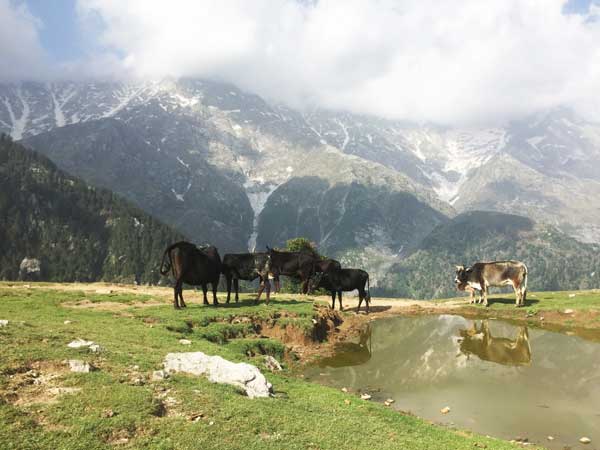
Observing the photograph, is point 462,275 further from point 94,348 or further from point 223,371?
point 94,348

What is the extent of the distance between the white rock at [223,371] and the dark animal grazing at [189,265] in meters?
12.5

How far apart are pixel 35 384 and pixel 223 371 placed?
548 centimetres

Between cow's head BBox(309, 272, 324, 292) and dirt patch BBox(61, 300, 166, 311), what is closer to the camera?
dirt patch BBox(61, 300, 166, 311)

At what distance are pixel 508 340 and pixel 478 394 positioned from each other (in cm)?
1166

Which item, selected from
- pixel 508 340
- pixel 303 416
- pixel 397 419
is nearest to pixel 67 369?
pixel 303 416

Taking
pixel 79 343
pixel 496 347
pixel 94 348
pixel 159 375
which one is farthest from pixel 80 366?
pixel 496 347

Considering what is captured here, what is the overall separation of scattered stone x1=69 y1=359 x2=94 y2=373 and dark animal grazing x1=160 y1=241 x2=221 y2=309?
553 inches

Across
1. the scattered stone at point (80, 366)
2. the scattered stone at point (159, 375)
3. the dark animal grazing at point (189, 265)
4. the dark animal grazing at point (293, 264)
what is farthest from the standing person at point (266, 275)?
the scattered stone at point (80, 366)

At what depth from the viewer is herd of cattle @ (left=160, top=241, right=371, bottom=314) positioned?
2798 centimetres

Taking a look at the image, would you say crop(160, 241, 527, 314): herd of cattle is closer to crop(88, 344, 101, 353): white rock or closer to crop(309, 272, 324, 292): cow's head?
crop(309, 272, 324, 292): cow's head

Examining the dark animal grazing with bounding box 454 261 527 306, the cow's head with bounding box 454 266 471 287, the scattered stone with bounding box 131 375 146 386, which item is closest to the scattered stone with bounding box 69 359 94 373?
the scattered stone with bounding box 131 375 146 386

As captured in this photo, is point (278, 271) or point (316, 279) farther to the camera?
point (316, 279)

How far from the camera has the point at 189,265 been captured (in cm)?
2811

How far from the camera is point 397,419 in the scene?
14.2 m
